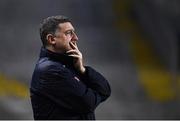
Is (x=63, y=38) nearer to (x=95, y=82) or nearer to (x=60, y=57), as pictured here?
(x=60, y=57)

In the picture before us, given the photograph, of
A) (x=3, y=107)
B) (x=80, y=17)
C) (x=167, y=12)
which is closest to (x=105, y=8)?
(x=80, y=17)

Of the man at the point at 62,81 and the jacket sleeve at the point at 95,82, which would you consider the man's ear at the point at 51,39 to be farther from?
the jacket sleeve at the point at 95,82

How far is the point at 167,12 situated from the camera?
19.8 feet

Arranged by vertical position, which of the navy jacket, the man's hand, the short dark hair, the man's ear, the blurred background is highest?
the short dark hair

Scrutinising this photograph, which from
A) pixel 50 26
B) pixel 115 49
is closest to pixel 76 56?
pixel 50 26

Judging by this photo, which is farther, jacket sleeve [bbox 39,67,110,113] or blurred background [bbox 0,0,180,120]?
blurred background [bbox 0,0,180,120]

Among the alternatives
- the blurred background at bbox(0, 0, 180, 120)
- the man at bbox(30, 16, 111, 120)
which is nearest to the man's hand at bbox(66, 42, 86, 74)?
the man at bbox(30, 16, 111, 120)

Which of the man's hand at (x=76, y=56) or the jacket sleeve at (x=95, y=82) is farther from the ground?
the man's hand at (x=76, y=56)

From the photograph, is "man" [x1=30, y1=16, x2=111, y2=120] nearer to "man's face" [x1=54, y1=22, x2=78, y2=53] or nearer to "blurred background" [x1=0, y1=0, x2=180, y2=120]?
"man's face" [x1=54, y1=22, x2=78, y2=53]

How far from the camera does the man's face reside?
242 centimetres

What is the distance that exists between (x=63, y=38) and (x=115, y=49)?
11.9 feet

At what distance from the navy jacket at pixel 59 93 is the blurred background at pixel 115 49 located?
10.5 feet

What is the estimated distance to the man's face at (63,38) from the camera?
2.42 metres

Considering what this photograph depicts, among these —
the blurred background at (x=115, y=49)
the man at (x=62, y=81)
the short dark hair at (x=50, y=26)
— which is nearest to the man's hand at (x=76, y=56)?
the man at (x=62, y=81)
